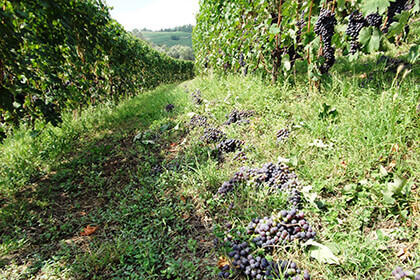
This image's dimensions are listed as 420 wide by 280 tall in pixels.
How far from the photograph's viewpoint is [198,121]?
10.3 feet

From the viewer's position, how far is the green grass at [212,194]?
1289 millimetres

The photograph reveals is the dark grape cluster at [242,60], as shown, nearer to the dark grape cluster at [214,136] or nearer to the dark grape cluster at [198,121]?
the dark grape cluster at [198,121]

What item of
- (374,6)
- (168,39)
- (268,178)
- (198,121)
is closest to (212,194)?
(268,178)

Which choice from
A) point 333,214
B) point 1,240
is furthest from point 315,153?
point 1,240

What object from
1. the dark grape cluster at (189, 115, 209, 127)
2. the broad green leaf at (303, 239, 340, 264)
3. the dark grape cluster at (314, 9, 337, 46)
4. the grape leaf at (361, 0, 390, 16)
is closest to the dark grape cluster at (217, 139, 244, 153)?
the dark grape cluster at (189, 115, 209, 127)

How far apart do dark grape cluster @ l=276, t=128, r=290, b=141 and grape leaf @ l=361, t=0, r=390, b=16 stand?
43.0 inches

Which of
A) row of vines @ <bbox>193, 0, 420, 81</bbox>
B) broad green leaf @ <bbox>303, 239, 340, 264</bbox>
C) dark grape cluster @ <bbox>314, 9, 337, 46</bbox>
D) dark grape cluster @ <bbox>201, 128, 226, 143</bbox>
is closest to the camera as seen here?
broad green leaf @ <bbox>303, 239, 340, 264</bbox>

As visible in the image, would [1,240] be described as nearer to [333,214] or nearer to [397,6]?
[333,214]

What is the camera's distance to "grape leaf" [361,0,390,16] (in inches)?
59.0

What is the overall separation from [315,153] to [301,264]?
3.11ft

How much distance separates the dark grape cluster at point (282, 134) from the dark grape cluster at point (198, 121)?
1.11 m

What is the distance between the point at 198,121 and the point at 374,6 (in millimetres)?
2220

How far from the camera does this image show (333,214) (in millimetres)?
1376

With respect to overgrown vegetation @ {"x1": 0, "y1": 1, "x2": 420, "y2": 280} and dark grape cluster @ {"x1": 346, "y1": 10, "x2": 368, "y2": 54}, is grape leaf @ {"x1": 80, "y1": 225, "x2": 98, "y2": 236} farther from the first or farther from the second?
dark grape cluster @ {"x1": 346, "y1": 10, "x2": 368, "y2": 54}
